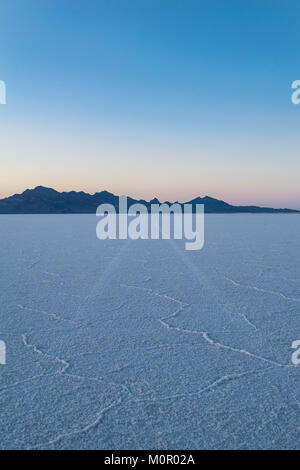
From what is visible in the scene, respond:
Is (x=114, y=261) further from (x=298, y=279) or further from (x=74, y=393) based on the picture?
(x=74, y=393)

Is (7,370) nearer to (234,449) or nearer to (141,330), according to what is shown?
(141,330)

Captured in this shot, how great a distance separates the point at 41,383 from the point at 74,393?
21 centimetres

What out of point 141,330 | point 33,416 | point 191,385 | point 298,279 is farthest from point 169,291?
point 33,416

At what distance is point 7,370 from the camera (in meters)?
2.11

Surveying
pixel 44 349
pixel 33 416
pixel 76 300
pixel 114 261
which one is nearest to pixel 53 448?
pixel 33 416

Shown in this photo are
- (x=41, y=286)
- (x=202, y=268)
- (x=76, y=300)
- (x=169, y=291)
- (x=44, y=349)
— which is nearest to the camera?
(x=44, y=349)

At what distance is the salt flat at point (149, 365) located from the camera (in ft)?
5.04

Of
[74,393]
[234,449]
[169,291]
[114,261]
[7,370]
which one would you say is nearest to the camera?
[234,449]

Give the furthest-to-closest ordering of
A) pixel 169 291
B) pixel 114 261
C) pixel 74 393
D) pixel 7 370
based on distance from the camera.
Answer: pixel 114 261 → pixel 169 291 → pixel 7 370 → pixel 74 393

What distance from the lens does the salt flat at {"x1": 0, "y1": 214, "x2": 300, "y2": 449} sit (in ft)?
5.04

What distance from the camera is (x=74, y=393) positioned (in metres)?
1.84

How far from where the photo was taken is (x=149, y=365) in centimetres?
216

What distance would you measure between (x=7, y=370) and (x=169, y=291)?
2.25 meters

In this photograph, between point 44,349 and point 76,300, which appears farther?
point 76,300
